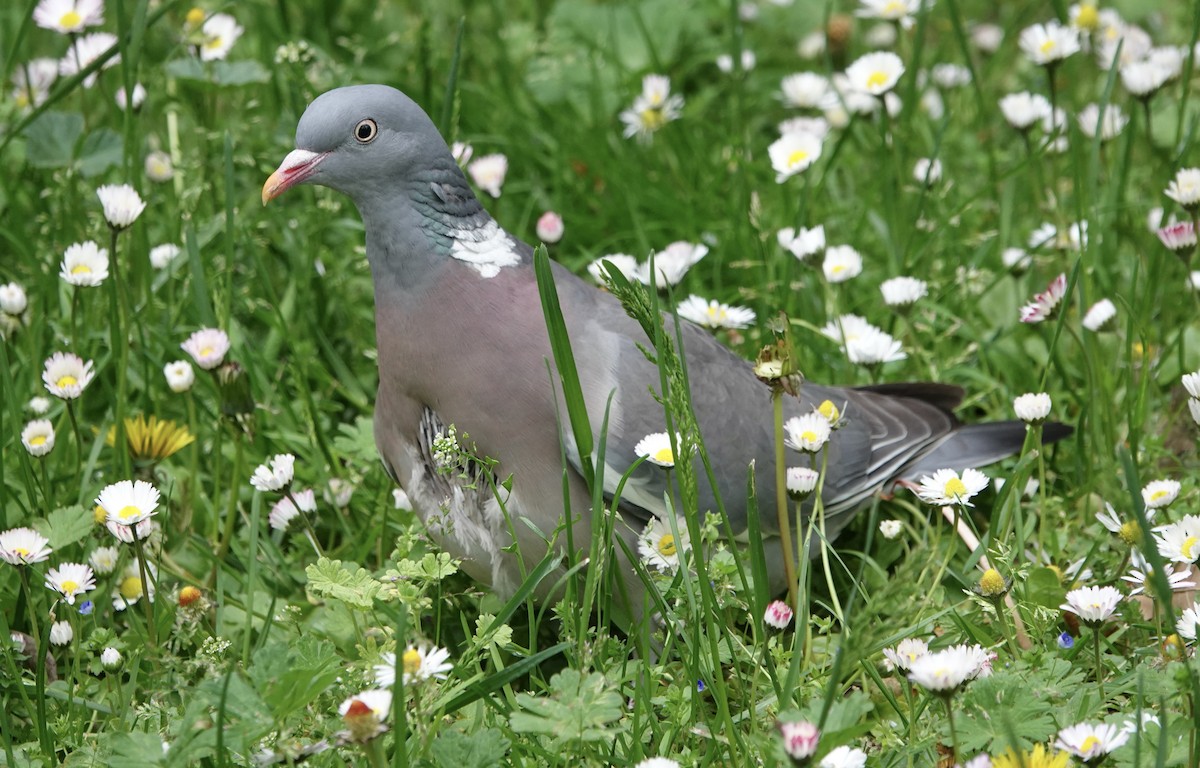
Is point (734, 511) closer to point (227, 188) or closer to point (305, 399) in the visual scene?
point (305, 399)

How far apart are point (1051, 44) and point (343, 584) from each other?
2583 mm

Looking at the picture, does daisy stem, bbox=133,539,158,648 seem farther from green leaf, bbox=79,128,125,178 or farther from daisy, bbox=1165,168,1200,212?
daisy, bbox=1165,168,1200,212

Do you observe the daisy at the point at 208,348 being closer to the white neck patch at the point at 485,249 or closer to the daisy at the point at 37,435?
the daisy at the point at 37,435

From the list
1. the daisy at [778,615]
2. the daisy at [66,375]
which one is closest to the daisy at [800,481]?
the daisy at [778,615]

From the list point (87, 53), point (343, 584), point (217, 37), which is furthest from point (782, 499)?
point (87, 53)

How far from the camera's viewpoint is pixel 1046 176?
469 centimetres

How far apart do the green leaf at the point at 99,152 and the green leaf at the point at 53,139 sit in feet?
0.14

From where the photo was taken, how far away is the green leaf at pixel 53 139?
415 centimetres

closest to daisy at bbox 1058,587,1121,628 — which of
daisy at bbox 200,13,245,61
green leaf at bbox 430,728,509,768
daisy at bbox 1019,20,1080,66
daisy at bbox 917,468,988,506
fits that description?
daisy at bbox 917,468,988,506

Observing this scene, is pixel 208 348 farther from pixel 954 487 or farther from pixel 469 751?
pixel 954 487

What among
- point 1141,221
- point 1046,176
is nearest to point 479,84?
point 1046,176

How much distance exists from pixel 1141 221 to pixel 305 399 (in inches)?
108

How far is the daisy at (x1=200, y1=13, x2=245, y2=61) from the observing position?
4.27 m

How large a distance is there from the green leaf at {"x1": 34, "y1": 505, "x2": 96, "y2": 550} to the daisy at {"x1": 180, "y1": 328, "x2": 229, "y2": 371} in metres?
0.44
